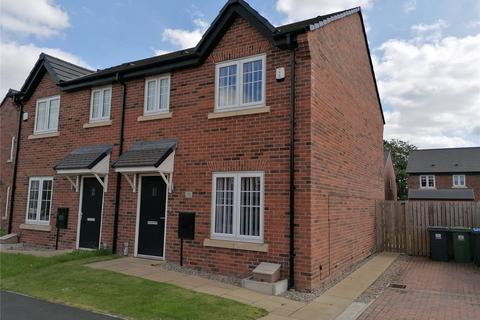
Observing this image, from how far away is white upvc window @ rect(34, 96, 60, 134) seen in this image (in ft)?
44.2

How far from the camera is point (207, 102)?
977cm

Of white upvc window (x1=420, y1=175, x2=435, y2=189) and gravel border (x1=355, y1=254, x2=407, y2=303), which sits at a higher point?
white upvc window (x1=420, y1=175, x2=435, y2=189)

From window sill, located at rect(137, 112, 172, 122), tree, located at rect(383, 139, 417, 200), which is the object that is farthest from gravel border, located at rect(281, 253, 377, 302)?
tree, located at rect(383, 139, 417, 200)

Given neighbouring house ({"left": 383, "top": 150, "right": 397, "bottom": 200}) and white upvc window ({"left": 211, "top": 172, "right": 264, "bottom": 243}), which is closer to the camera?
white upvc window ({"left": 211, "top": 172, "right": 264, "bottom": 243})

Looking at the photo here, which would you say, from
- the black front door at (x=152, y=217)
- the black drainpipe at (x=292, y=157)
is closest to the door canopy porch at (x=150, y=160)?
the black front door at (x=152, y=217)

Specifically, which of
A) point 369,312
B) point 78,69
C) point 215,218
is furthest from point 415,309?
point 78,69

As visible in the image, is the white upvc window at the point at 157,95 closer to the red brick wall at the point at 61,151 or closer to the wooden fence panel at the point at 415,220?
the red brick wall at the point at 61,151

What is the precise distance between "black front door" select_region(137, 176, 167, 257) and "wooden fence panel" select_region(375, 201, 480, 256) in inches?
334

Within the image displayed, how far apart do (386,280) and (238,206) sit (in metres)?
4.18

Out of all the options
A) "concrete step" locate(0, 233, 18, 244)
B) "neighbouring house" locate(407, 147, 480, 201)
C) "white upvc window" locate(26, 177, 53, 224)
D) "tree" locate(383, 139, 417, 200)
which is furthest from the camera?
"tree" locate(383, 139, 417, 200)

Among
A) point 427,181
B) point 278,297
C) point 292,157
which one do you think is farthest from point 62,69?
point 427,181

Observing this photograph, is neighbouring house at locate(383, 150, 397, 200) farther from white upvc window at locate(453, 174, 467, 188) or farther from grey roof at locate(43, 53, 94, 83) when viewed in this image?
grey roof at locate(43, 53, 94, 83)

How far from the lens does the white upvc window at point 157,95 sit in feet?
35.3

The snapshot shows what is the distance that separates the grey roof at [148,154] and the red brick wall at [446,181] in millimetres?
42142
